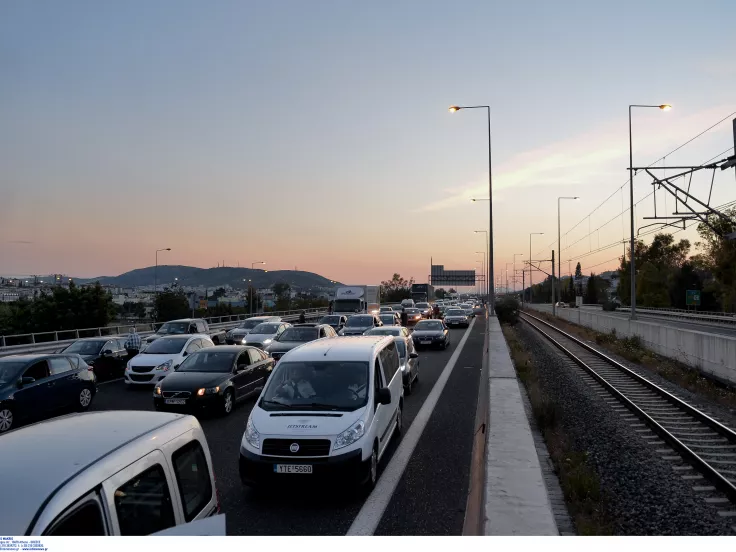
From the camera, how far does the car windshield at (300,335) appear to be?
21.3 metres

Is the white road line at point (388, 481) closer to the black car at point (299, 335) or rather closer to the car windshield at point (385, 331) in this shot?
the car windshield at point (385, 331)

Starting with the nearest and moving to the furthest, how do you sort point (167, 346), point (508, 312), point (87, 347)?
1. point (167, 346)
2. point (87, 347)
3. point (508, 312)

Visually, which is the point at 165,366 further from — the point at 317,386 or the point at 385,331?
the point at 317,386

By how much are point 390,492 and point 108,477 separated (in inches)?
199

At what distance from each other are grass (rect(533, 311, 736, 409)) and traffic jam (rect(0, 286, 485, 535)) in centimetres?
826

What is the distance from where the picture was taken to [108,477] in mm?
3293

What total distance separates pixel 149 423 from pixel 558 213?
68.4m

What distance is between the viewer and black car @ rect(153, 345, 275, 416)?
12.4m

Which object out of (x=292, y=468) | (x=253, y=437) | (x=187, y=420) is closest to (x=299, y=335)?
(x=253, y=437)

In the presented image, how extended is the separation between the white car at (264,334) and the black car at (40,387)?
37.4 ft

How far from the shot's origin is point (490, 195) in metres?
39.5

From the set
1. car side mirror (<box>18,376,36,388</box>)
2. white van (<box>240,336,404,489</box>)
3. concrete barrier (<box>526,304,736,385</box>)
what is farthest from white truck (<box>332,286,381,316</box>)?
white van (<box>240,336,404,489</box>)
